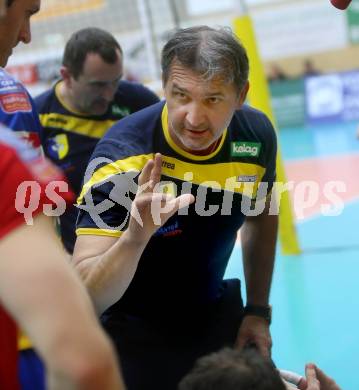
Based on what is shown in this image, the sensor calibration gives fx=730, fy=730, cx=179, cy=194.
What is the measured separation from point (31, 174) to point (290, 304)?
13.8ft

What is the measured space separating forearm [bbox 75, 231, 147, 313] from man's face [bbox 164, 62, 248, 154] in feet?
1.72

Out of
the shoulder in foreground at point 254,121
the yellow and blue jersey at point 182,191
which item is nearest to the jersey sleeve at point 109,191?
the yellow and blue jersey at point 182,191

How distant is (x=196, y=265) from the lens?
2525 millimetres

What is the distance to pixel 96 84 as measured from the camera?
405 centimetres

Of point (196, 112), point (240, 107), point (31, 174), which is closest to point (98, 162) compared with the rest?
point (196, 112)

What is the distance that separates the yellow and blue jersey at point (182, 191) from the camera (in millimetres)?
2336

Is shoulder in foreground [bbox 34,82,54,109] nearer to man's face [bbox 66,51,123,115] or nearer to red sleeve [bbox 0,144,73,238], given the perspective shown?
man's face [bbox 66,51,123,115]

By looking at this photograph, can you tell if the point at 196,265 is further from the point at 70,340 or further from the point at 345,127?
the point at 345,127

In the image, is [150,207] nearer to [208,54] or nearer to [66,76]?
[208,54]

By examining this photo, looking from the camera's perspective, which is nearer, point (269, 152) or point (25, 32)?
point (25, 32)

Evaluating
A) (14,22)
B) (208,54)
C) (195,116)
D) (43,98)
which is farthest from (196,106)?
(43,98)

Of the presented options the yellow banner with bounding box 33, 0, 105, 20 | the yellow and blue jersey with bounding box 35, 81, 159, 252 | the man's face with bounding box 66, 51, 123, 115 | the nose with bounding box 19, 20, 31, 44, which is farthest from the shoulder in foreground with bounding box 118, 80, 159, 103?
the yellow banner with bounding box 33, 0, 105, 20

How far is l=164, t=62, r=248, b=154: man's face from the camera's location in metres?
2.31

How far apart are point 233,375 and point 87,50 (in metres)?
2.96
